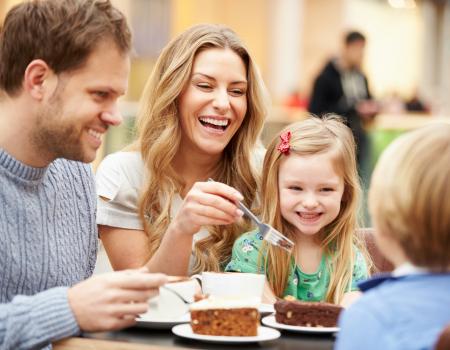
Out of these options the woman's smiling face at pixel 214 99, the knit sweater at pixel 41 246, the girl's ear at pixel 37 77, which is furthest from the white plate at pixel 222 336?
the woman's smiling face at pixel 214 99

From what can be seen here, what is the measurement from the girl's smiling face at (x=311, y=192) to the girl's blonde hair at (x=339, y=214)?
0.03 metres

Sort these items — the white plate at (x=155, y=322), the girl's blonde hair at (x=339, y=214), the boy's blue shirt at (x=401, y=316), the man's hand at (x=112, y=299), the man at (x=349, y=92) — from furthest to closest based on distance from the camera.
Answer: the man at (x=349, y=92) → the girl's blonde hair at (x=339, y=214) → the white plate at (x=155, y=322) → the man's hand at (x=112, y=299) → the boy's blue shirt at (x=401, y=316)

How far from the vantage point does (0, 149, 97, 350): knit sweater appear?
1.57m

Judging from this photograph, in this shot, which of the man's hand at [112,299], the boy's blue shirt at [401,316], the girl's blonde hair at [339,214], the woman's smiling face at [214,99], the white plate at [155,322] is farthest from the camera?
the woman's smiling face at [214,99]

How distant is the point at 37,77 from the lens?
5.66 ft

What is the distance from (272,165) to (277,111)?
807 centimetres

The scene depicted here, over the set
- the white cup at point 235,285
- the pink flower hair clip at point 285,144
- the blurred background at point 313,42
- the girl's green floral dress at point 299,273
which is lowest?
the girl's green floral dress at point 299,273

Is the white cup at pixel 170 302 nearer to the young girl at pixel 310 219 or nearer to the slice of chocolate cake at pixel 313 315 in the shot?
the slice of chocolate cake at pixel 313 315

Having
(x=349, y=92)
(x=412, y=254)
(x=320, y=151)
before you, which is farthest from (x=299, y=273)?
(x=349, y=92)

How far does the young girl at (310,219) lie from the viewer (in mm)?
2236

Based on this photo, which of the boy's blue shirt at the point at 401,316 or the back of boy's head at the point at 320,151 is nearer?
the boy's blue shirt at the point at 401,316

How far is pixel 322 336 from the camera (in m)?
1.71

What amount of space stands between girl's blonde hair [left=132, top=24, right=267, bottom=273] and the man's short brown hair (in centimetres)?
68

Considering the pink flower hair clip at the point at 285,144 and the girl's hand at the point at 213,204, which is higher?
the pink flower hair clip at the point at 285,144
